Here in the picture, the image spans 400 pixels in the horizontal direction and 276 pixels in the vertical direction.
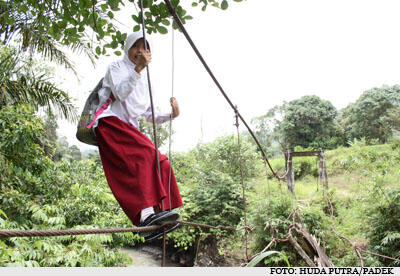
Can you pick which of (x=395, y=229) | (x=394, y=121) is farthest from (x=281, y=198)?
(x=394, y=121)

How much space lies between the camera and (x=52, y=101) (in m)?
3.93

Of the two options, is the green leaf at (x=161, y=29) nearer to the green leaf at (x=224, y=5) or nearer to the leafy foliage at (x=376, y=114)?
the green leaf at (x=224, y=5)

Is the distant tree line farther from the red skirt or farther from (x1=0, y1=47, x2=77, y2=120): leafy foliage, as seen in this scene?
the red skirt

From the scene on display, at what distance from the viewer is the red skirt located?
94cm

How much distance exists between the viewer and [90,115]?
1.01 metres

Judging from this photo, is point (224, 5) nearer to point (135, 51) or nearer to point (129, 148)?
point (135, 51)

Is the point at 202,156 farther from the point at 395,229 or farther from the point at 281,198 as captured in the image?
the point at 395,229

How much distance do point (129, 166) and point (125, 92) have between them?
0.26m

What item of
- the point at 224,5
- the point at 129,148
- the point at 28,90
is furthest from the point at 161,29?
the point at 28,90

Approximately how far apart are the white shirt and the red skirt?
52 mm

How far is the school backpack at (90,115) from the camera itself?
1006mm

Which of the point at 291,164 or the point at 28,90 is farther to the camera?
the point at 291,164

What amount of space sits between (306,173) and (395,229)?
545 centimetres

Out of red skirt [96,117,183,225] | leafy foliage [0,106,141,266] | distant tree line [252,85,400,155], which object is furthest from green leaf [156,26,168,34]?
distant tree line [252,85,400,155]
